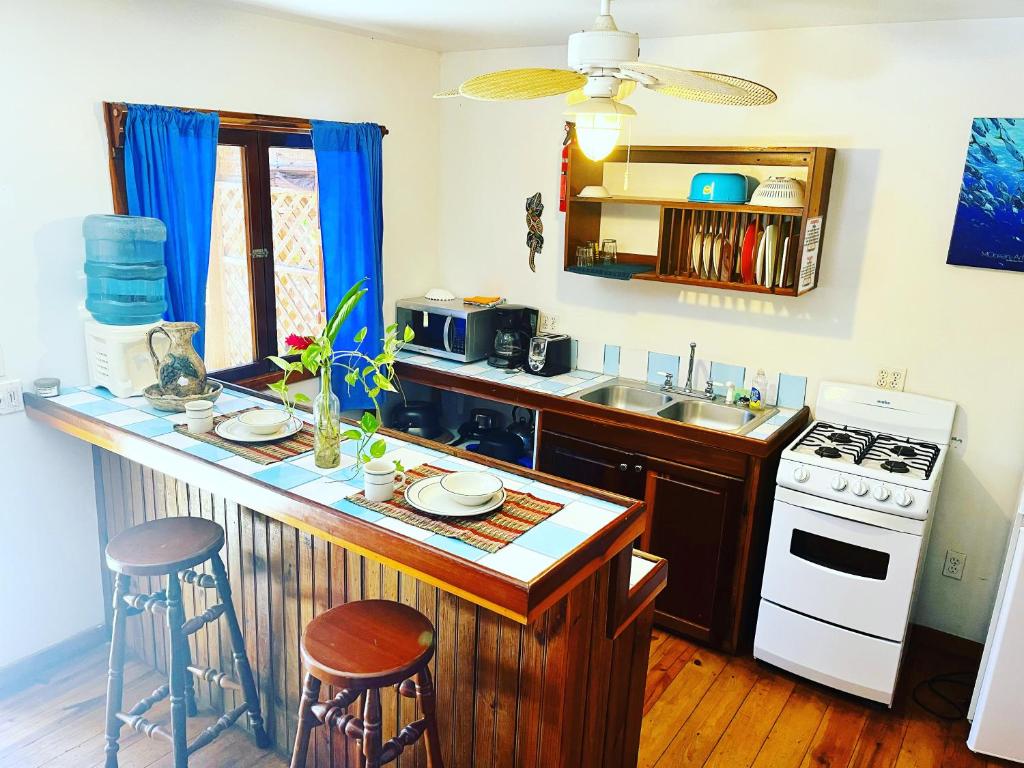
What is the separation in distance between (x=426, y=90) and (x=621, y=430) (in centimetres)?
217

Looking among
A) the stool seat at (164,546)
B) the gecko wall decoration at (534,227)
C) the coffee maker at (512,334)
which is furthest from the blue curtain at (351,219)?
the stool seat at (164,546)

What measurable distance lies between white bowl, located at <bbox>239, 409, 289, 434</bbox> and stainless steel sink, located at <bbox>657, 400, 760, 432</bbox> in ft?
5.55

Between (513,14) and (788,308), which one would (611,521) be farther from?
(513,14)

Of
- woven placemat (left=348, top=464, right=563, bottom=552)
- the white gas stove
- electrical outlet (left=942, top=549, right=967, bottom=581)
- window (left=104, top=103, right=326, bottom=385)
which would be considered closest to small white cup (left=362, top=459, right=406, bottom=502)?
woven placemat (left=348, top=464, right=563, bottom=552)

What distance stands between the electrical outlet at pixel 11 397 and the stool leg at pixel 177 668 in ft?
3.27

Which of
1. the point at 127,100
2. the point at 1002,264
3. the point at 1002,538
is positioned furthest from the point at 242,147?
the point at 1002,538

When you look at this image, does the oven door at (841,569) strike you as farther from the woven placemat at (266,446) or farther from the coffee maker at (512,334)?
the woven placemat at (266,446)

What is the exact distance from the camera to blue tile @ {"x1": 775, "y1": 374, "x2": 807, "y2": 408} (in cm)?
354

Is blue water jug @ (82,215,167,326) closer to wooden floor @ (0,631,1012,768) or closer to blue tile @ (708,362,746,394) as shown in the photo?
wooden floor @ (0,631,1012,768)

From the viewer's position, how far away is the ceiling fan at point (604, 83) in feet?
6.36

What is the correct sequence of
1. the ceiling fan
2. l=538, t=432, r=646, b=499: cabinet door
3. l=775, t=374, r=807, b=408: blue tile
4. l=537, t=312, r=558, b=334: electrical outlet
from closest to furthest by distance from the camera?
the ceiling fan, l=538, t=432, r=646, b=499: cabinet door, l=775, t=374, r=807, b=408: blue tile, l=537, t=312, r=558, b=334: electrical outlet

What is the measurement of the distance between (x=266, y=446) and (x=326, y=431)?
A: 28 centimetres

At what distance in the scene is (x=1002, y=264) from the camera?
3.00 metres

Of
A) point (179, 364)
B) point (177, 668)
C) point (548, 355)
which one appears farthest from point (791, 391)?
point (177, 668)
